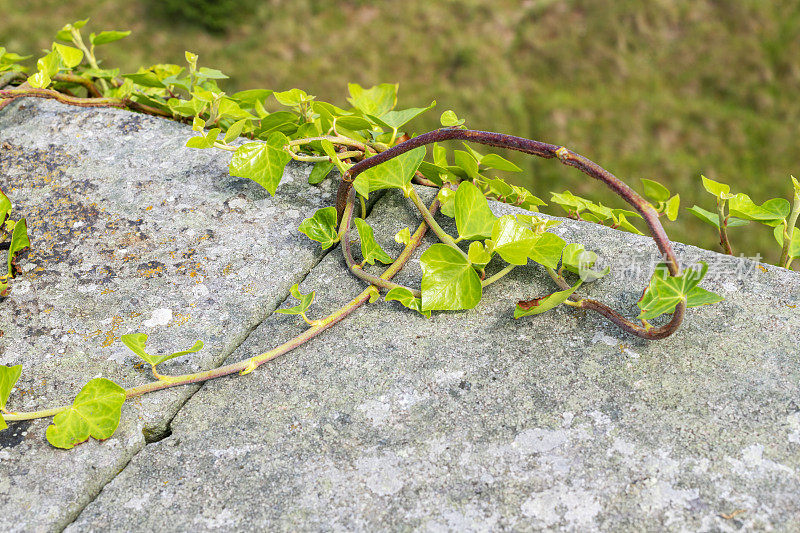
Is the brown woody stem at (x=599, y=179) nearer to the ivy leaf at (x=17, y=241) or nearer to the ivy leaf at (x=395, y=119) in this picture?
the ivy leaf at (x=395, y=119)

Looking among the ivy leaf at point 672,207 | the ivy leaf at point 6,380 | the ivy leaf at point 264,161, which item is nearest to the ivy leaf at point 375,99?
the ivy leaf at point 264,161

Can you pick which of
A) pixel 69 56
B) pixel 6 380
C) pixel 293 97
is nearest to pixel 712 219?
pixel 293 97

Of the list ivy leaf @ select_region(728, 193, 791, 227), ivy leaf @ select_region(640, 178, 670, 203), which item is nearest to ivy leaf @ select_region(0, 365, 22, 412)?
ivy leaf @ select_region(640, 178, 670, 203)

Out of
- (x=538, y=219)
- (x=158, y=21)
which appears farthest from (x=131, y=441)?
(x=158, y=21)

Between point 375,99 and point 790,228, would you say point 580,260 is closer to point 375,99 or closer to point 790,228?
point 790,228

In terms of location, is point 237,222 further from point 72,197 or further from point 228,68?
point 228,68

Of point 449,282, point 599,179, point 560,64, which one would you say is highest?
point 599,179

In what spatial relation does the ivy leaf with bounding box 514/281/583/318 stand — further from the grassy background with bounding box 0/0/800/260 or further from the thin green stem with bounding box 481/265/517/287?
the grassy background with bounding box 0/0/800/260
